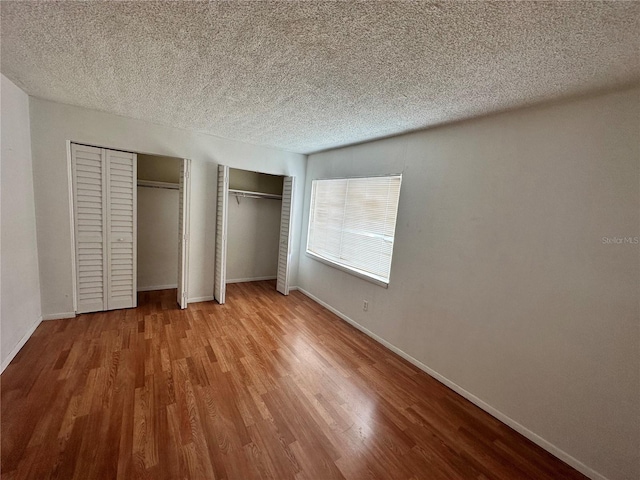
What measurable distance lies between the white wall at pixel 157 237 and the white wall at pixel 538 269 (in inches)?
145

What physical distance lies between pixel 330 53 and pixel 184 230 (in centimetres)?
291

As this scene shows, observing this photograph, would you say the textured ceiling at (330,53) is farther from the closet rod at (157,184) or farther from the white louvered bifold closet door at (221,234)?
the closet rod at (157,184)

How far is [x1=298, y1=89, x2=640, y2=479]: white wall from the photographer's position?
58.8 inches

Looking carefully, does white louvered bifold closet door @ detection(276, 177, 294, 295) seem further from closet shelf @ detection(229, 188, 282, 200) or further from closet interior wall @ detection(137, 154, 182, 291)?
closet interior wall @ detection(137, 154, 182, 291)

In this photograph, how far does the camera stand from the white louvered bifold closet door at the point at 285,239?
4175 millimetres

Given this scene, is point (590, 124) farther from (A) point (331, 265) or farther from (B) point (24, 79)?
(B) point (24, 79)

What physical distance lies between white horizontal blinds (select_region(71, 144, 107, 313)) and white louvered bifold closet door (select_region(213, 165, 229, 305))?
131cm

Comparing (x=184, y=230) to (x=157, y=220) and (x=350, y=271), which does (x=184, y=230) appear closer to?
(x=157, y=220)

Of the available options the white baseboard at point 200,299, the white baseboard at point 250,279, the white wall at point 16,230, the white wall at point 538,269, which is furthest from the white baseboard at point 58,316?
the white wall at point 538,269

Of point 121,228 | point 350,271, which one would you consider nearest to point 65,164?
point 121,228

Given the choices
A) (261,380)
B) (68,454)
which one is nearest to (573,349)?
(261,380)

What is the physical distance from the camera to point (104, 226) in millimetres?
3055

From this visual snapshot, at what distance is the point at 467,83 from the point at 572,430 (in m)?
2.40

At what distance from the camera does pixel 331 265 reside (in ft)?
12.6
